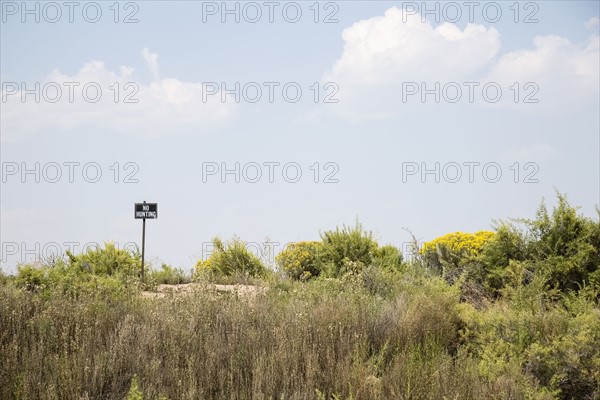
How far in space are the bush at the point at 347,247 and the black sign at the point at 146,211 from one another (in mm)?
4485

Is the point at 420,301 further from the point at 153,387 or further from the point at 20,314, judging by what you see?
the point at 20,314

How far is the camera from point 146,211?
16406mm

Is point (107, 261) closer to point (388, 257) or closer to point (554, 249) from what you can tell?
point (388, 257)

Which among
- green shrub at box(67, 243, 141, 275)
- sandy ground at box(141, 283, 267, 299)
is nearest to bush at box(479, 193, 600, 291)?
sandy ground at box(141, 283, 267, 299)

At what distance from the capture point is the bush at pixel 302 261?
58.1ft

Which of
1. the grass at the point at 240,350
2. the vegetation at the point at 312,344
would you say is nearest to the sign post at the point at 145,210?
the vegetation at the point at 312,344

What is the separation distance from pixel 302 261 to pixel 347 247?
1517mm

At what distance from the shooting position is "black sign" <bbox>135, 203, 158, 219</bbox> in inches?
643

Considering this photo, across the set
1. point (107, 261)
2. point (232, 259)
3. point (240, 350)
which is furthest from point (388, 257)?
point (240, 350)

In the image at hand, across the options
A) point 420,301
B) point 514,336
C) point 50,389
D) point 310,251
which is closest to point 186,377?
point 50,389

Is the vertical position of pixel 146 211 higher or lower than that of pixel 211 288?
higher

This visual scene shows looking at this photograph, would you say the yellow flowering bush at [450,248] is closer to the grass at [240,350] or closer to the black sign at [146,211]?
the grass at [240,350]

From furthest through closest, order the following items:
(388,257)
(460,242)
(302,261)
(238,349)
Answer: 1. (302,261)
2. (388,257)
3. (460,242)
4. (238,349)

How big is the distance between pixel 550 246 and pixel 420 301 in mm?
4245
